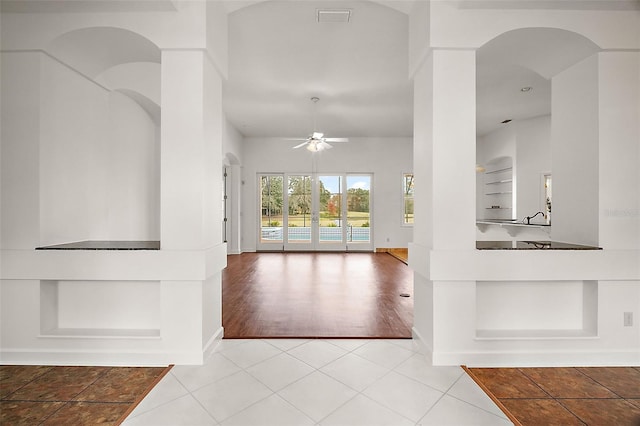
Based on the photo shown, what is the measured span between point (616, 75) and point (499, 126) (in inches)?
227

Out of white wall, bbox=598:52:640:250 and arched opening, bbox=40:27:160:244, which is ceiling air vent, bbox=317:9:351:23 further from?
white wall, bbox=598:52:640:250

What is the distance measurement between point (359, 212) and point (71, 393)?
26.2 ft

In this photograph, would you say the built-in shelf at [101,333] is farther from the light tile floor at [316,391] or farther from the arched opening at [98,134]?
the arched opening at [98,134]

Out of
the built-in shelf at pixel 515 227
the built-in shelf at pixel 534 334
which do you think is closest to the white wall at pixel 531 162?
the built-in shelf at pixel 515 227

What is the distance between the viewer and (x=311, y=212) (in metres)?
9.41

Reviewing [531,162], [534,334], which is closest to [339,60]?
[534,334]

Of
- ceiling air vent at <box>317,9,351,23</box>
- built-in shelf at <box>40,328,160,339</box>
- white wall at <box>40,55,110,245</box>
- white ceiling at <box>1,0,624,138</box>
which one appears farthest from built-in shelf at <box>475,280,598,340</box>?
white wall at <box>40,55,110,245</box>

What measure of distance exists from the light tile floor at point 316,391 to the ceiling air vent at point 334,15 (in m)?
3.26

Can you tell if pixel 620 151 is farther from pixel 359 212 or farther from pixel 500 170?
pixel 359 212

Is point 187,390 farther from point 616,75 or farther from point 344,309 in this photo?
point 616,75

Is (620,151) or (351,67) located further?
(351,67)

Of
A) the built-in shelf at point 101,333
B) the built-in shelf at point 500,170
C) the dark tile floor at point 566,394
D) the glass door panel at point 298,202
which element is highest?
the built-in shelf at point 500,170

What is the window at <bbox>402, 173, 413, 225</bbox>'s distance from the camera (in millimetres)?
9484

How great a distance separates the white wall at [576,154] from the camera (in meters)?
2.75
